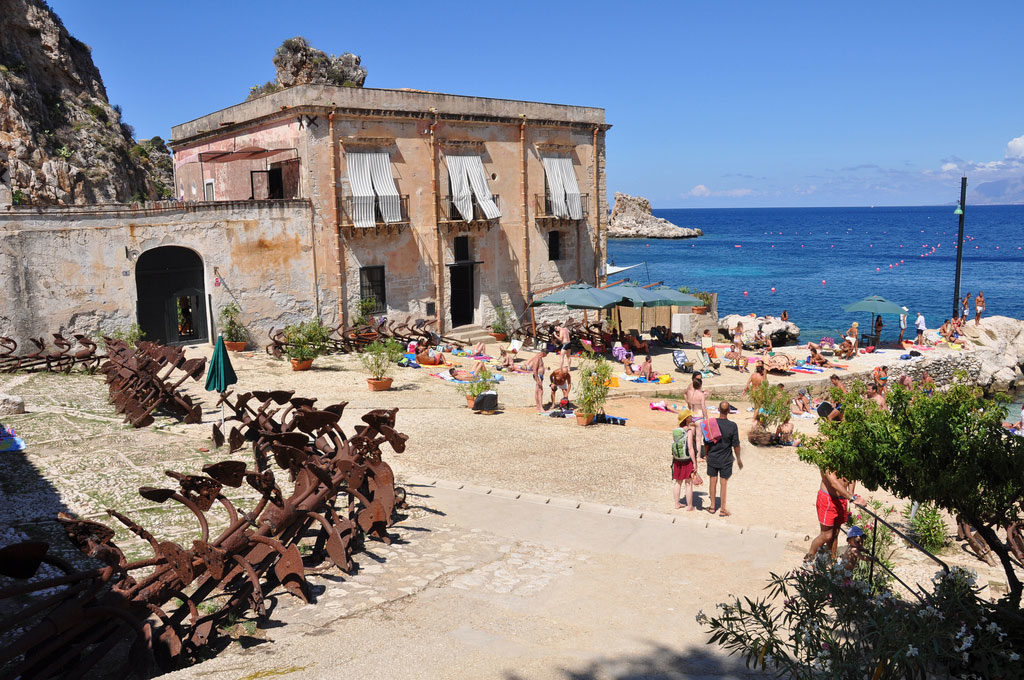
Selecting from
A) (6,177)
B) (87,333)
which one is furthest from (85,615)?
(6,177)

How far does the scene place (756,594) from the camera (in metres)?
7.66

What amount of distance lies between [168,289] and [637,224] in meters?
126

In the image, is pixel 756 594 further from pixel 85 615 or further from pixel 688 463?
pixel 85 615

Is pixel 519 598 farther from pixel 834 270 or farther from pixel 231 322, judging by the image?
pixel 834 270

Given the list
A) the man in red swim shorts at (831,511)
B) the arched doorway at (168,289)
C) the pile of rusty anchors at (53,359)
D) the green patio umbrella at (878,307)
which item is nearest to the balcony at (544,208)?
the green patio umbrella at (878,307)

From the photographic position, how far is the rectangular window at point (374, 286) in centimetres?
2527

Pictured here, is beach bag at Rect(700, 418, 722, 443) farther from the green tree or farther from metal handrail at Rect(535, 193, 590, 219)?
metal handrail at Rect(535, 193, 590, 219)

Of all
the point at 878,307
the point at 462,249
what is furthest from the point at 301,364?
the point at 878,307

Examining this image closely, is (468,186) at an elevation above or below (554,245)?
above

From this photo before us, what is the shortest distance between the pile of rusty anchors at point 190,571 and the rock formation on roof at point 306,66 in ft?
139

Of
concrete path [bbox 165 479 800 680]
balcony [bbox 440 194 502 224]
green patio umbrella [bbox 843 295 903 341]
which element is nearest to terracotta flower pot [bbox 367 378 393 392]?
concrete path [bbox 165 479 800 680]

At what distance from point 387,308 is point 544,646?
2038 cm

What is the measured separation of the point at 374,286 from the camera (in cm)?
2566

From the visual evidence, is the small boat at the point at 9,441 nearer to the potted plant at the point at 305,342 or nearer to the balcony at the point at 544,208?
the potted plant at the point at 305,342
